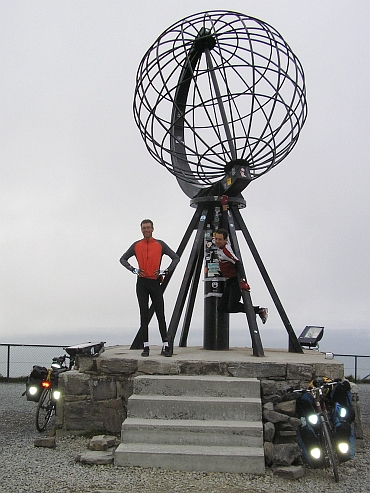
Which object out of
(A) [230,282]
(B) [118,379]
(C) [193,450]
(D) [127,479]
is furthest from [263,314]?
(D) [127,479]

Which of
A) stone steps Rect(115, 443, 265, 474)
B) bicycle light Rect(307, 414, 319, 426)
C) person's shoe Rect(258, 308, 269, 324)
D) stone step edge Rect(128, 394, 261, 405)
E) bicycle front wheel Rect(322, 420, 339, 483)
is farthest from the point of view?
person's shoe Rect(258, 308, 269, 324)

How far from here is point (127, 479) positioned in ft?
16.8

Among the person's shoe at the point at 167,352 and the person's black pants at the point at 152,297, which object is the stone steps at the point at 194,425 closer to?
the person's shoe at the point at 167,352

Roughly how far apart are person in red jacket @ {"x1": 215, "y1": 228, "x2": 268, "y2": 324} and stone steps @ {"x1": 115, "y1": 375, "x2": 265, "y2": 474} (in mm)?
1665

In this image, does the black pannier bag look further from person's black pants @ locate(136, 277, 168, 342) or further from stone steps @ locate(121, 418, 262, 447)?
stone steps @ locate(121, 418, 262, 447)

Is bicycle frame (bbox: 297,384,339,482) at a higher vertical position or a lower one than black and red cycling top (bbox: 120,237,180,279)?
lower

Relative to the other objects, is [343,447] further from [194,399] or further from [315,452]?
[194,399]

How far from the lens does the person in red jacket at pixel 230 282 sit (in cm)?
780

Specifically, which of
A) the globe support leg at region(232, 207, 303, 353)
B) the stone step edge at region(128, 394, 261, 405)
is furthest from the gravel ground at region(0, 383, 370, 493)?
the globe support leg at region(232, 207, 303, 353)

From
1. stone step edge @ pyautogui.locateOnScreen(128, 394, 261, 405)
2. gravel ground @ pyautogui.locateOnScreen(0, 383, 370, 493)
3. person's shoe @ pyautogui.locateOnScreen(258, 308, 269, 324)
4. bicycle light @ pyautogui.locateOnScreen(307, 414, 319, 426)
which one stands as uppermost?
A: person's shoe @ pyautogui.locateOnScreen(258, 308, 269, 324)

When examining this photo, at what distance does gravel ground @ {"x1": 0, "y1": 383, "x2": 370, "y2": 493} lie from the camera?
493 cm

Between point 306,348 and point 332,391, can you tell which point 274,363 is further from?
point 306,348

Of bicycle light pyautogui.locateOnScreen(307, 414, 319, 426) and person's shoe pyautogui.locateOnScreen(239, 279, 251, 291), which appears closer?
bicycle light pyautogui.locateOnScreen(307, 414, 319, 426)

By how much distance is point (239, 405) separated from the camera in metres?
6.05
